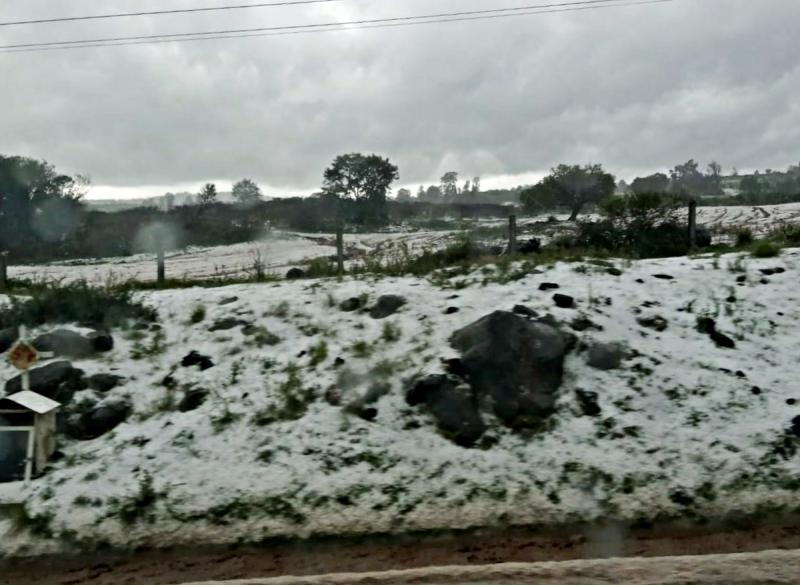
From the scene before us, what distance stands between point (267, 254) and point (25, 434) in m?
12.1

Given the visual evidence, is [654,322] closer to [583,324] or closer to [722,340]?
[722,340]

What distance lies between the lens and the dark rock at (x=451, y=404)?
759cm

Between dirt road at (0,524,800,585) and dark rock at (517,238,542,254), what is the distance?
8.60 meters

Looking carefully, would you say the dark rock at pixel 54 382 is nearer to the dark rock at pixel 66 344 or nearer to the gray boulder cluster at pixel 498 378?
the dark rock at pixel 66 344

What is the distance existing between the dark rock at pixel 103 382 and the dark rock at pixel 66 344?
0.78 metres

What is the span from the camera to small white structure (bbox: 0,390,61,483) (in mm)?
7332

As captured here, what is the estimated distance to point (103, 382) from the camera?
Result: 8578mm

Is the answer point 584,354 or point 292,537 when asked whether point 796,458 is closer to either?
point 584,354

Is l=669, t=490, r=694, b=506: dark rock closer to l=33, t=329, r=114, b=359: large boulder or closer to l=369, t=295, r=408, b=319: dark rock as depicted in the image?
l=369, t=295, r=408, b=319: dark rock

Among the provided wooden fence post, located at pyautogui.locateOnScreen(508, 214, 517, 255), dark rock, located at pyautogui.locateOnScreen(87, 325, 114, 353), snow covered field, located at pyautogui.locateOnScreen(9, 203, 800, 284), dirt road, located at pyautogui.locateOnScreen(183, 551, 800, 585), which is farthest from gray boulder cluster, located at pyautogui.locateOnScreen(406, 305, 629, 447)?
snow covered field, located at pyautogui.locateOnScreen(9, 203, 800, 284)

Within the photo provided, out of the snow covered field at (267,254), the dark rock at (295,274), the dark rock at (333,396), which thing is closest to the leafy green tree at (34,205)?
the snow covered field at (267,254)

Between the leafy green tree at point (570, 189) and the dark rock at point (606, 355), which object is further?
the leafy green tree at point (570, 189)

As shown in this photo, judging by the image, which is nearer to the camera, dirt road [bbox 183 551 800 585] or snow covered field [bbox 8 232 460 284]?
dirt road [bbox 183 551 800 585]

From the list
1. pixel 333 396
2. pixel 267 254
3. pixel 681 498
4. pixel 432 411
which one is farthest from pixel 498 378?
pixel 267 254
